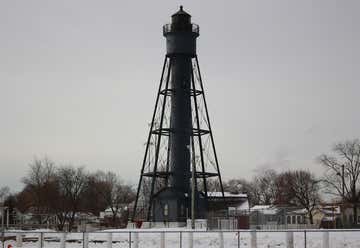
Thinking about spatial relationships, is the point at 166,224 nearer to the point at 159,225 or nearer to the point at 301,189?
the point at 159,225

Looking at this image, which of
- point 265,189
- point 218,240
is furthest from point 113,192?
point 218,240

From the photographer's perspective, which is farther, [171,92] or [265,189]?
[265,189]

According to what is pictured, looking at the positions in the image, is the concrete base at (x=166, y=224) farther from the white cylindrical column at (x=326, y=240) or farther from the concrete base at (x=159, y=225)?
the white cylindrical column at (x=326, y=240)

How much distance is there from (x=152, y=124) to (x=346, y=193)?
3419 centimetres

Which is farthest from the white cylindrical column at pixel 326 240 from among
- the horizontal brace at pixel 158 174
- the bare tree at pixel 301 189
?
the bare tree at pixel 301 189

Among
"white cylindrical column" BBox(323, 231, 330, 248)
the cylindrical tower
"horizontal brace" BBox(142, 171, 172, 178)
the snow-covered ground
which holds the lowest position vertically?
the snow-covered ground

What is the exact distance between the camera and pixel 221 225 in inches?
2354

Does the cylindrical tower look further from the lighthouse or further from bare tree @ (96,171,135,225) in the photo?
bare tree @ (96,171,135,225)

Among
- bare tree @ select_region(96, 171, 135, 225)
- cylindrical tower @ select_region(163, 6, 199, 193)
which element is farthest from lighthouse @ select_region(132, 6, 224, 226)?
bare tree @ select_region(96, 171, 135, 225)

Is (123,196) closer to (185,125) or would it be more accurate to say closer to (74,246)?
(185,125)

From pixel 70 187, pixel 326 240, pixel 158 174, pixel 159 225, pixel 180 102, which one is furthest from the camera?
pixel 70 187

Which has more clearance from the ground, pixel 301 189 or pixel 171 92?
pixel 171 92

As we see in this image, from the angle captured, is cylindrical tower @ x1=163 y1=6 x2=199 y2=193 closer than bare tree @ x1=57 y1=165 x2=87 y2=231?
Yes

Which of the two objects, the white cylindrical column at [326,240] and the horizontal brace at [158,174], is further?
the horizontal brace at [158,174]
